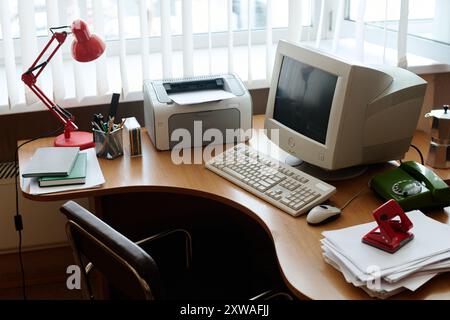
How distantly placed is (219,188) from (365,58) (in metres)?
1.16

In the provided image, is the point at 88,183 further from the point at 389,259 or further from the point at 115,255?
the point at 389,259

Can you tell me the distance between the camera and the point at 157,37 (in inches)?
Result: 106

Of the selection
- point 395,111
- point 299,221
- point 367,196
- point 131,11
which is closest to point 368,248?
point 299,221

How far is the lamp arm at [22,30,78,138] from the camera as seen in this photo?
7.08 feet

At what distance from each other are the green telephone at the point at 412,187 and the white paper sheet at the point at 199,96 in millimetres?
667

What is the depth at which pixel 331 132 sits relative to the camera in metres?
1.85

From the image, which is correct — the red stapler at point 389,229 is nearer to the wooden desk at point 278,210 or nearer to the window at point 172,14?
the wooden desk at point 278,210

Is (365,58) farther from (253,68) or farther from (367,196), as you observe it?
(367,196)

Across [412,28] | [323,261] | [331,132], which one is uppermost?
[412,28]

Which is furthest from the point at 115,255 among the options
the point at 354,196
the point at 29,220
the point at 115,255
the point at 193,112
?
the point at 29,220

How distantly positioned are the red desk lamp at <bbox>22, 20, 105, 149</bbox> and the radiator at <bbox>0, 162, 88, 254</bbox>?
0.41m

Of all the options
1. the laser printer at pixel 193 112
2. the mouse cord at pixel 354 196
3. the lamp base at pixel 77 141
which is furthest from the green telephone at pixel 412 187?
the lamp base at pixel 77 141

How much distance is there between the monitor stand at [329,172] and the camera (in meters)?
1.97

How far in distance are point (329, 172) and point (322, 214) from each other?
1.09ft
